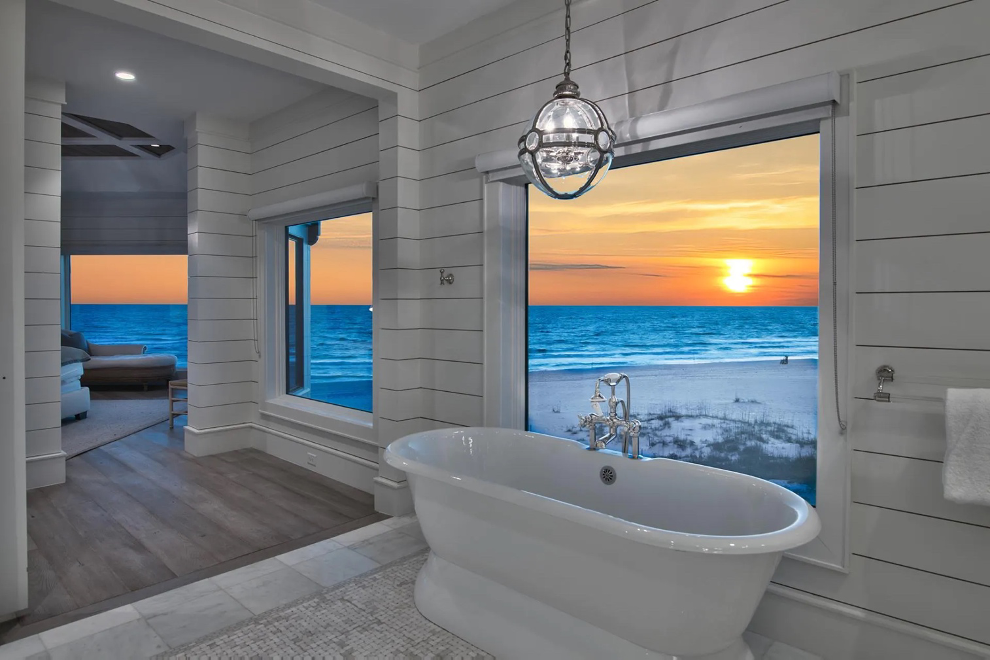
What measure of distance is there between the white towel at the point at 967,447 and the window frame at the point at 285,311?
285 cm

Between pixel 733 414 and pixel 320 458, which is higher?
pixel 733 414

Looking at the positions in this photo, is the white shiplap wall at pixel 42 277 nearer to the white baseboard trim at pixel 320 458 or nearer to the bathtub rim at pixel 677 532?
the white baseboard trim at pixel 320 458

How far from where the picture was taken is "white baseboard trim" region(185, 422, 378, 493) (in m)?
→ 3.85

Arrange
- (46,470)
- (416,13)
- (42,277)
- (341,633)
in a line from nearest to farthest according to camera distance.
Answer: (341,633) < (416,13) < (42,277) < (46,470)

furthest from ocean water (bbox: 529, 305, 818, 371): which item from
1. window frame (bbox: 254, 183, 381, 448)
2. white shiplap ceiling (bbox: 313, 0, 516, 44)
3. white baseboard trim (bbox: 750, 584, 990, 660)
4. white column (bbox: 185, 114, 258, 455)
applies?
white column (bbox: 185, 114, 258, 455)

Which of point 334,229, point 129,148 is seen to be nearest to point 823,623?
point 334,229

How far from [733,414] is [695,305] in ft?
1.84

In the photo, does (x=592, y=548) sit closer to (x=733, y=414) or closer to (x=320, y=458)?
(x=733, y=414)

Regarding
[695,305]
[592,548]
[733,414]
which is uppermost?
[695,305]

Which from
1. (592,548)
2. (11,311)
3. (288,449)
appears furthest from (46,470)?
(592,548)

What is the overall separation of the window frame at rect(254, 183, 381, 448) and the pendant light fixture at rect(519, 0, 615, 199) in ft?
5.88

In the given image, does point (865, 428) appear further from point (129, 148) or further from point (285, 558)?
point (129, 148)

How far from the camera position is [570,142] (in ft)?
6.65

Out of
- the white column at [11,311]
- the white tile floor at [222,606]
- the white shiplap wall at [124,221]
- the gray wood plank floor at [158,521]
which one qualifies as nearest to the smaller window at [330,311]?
the gray wood plank floor at [158,521]
